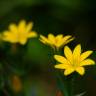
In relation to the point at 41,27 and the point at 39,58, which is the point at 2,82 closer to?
the point at 39,58

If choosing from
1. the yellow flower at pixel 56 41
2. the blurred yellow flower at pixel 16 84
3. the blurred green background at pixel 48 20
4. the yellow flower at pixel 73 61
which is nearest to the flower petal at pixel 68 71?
the yellow flower at pixel 73 61

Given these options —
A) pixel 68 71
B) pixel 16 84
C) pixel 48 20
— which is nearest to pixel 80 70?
pixel 68 71

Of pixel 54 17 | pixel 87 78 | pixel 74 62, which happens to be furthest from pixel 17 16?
pixel 74 62

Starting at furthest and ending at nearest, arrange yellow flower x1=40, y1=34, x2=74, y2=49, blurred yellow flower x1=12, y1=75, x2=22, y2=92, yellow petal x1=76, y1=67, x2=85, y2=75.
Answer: blurred yellow flower x1=12, y1=75, x2=22, y2=92 → yellow flower x1=40, y1=34, x2=74, y2=49 → yellow petal x1=76, y1=67, x2=85, y2=75

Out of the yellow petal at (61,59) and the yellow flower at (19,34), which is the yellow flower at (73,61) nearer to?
the yellow petal at (61,59)

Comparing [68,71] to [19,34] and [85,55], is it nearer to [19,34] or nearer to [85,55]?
[85,55]

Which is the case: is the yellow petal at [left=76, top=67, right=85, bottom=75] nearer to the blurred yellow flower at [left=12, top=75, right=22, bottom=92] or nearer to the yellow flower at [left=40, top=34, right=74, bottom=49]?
the yellow flower at [left=40, top=34, right=74, bottom=49]

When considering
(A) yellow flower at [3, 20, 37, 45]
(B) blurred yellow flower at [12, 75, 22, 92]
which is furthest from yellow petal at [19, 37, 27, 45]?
(B) blurred yellow flower at [12, 75, 22, 92]

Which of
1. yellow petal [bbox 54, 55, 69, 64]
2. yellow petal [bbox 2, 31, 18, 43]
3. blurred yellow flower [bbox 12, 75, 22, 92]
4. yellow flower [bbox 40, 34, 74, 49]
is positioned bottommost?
blurred yellow flower [bbox 12, 75, 22, 92]
